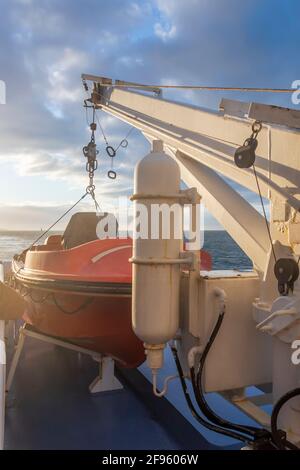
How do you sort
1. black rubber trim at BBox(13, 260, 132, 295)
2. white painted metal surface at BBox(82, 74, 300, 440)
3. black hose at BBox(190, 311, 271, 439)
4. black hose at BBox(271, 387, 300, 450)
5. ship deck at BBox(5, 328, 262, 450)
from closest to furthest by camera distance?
black hose at BBox(271, 387, 300, 450) < white painted metal surface at BBox(82, 74, 300, 440) < black hose at BBox(190, 311, 271, 439) < ship deck at BBox(5, 328, 262, 450) < black rubber trim at BBox(13, 260, 132, 295)

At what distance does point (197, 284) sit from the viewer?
2.24 m

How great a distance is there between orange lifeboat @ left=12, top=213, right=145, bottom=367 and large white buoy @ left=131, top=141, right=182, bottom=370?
1.35 metres

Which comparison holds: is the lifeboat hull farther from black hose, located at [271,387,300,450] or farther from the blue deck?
black hose, located at [271,387,300,450]

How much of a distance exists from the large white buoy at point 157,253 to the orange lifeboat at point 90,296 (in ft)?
4.42

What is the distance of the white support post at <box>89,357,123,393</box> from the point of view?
3992 millimetres

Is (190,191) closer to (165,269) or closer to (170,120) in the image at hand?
(165,269)

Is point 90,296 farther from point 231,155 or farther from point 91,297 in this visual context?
point 231,155

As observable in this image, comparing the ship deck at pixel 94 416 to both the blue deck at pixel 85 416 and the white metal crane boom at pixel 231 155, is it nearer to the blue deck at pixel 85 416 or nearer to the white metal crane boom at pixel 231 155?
the blue deck at pixel 85 416

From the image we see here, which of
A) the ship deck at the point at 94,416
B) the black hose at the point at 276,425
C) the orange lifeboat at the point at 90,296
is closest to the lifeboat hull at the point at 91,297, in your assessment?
the orange lifeboat at the point at 90,296

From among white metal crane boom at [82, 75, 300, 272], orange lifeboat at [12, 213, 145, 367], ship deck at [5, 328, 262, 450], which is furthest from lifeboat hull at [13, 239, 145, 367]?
white metal crane boom at [82, 75, 300, 272]

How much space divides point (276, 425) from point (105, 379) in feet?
8.05

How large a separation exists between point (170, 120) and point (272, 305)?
177 cm

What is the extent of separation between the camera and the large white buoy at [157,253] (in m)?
2.14
